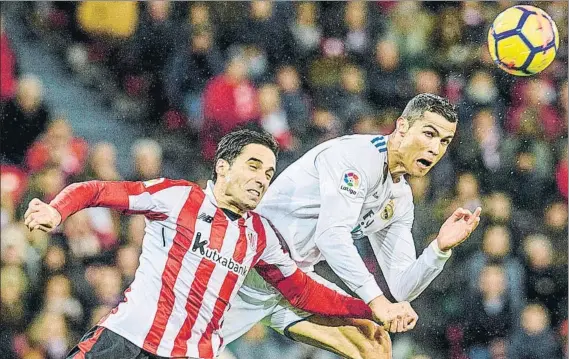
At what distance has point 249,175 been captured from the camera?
349 cm

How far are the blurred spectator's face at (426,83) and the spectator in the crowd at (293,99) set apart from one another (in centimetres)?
72

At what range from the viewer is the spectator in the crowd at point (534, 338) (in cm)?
554

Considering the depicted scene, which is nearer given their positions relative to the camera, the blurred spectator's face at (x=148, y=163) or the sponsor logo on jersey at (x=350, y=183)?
the sponsor logo on jersey at (x=350, y=183)

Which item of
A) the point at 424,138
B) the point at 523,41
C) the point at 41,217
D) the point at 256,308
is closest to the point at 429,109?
the point at 424,138

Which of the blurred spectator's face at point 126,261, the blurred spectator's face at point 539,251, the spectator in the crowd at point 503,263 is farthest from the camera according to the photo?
the blurred spectator's face at point 539,251

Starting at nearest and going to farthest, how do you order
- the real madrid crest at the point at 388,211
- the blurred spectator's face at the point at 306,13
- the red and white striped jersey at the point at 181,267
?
the red and white striped jersey at the point at 181,267, the real madrid crest at the point at 388,211, the blurred spectator's face at the point at 306,13

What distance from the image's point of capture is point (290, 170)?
3.96 meters

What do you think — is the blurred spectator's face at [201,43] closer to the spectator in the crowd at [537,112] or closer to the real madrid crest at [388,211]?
the spectator in the crowd at [537,112]

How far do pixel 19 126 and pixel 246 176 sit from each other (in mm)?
2629

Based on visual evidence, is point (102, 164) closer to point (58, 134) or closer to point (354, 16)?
point (58, 134)

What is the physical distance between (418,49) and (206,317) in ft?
10.6

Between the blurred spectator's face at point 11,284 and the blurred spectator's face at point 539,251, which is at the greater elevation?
the blurred spectator's face at point 11,284

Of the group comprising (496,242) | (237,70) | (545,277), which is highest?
(237,70)

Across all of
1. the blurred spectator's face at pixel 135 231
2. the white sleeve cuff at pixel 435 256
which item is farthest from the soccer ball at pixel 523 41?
the blurred spectator's face at pixel 135 231
